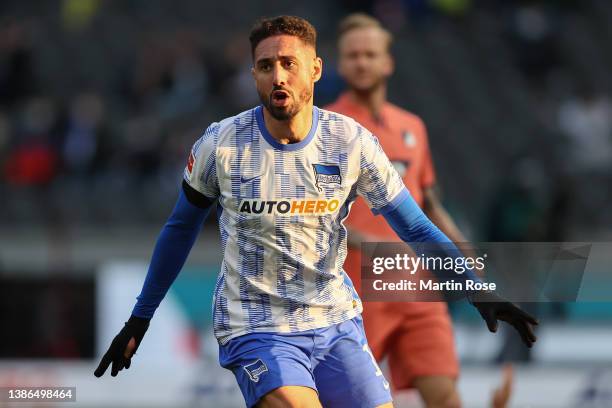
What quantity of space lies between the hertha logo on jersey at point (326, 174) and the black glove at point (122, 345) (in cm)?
105

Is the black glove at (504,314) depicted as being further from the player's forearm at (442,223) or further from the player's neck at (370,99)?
the player's neck at (370,99)

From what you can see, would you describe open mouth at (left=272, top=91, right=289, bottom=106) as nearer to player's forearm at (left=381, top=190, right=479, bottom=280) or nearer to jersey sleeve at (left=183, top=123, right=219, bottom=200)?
jersey sleeve at (left=183, top=123, right=219, bottom=200)

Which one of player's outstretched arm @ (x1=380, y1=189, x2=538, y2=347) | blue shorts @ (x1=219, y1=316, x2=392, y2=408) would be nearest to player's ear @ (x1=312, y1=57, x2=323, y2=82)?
player's outstretched arm @ (x1=380, y1=189, x2=538, y2=347)

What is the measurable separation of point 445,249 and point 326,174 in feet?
1.99

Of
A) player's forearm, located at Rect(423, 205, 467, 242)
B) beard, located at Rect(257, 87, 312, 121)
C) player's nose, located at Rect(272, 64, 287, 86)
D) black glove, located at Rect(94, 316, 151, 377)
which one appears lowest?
black glove, located at Rect(94, 316, 151, 377)

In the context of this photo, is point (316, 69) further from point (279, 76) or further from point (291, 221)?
point (291, 221)

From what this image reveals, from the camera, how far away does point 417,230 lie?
5.13 metres

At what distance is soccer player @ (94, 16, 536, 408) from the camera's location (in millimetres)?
4902

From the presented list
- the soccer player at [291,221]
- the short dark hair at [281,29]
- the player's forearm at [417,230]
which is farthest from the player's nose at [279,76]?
the player's forearm at [417,230]

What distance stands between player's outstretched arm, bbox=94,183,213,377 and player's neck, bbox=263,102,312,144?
1.35ft

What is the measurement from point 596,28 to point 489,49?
5.26ft

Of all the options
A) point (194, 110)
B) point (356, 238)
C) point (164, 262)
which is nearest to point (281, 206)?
point (164, 262)

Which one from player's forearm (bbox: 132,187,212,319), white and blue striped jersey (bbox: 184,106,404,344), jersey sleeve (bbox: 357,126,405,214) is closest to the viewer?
white and blue striped jersey (bbox: 184,106,404,344)

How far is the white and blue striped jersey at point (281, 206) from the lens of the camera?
195 inches
